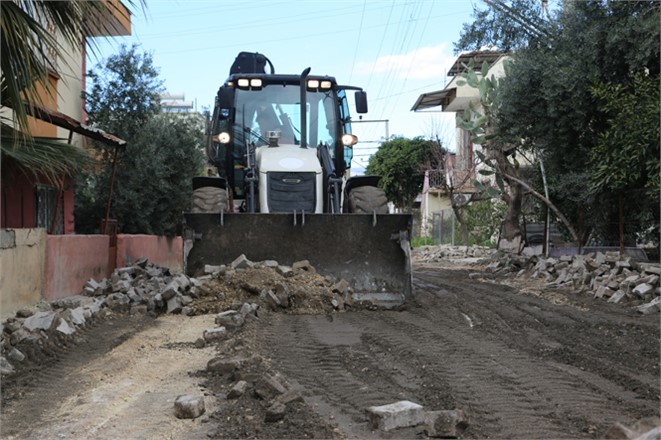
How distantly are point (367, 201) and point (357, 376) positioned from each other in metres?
5.70

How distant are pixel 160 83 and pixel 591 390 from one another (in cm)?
1495

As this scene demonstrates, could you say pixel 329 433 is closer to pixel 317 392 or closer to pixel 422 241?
pixel 317 392

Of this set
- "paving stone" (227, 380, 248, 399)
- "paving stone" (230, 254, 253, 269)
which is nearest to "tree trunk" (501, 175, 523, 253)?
"paving stone" (230, 254, 253, 269)

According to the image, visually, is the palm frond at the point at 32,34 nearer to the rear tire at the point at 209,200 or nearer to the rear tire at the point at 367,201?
the rear tire at the point at 209,200

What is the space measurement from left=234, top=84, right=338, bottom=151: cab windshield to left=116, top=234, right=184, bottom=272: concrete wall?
13.5 feet

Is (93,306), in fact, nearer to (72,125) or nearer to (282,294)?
(282,294)

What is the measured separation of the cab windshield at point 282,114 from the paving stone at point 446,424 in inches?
304

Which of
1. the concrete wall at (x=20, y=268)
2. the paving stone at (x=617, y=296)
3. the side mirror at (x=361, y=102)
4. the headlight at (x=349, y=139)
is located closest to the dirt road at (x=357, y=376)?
the concrete wall at (x=20, y=268)

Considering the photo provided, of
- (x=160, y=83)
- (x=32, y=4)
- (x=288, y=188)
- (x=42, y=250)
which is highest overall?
(x=160, y=83)

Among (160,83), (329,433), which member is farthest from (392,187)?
(329,433)

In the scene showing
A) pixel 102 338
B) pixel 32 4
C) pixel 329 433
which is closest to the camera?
pixel 329 433

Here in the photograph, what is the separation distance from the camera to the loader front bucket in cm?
1016

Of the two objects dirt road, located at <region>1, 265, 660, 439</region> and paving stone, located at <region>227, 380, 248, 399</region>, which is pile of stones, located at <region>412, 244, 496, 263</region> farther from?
paving stone, located at <region>227, 380, 248, 399</region>

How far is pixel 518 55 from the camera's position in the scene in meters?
16.1
